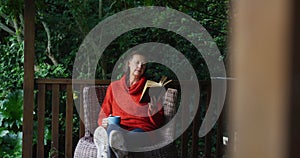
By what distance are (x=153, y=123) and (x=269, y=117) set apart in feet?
11.0

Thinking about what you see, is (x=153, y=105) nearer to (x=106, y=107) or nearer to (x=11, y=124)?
(x=106, y=107)

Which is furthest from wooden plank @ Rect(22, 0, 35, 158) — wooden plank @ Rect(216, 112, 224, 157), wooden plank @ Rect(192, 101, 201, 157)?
wooden plank @ Rect(216, 112, 224, 157)

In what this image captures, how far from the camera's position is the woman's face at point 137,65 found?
13.1ft

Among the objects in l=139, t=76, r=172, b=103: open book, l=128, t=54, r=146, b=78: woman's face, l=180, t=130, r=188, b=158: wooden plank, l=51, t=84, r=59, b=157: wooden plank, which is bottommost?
l=180, t=130, r=188, b=158: wooden plank

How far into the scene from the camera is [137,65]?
401 cm

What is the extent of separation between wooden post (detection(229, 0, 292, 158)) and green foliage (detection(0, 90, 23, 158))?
470 centimetres

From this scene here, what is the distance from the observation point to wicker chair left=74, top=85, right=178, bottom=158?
3.91 meters

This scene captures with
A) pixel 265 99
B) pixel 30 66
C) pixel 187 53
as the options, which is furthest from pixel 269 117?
pixel 187 53

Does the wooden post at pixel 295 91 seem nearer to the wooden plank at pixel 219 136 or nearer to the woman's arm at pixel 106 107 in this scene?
the woman's arm at pixel 106 107

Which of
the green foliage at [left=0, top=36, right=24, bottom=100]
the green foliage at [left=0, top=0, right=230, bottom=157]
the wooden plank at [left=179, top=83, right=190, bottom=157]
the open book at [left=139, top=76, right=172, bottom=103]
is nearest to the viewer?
the open book at [left=139, top=76, right=172, bottom=103]

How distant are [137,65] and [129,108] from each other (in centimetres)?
33

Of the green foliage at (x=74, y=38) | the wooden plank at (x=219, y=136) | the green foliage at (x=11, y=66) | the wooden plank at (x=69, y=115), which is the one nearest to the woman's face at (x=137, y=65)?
the wooden plank at (x=69, y=115)

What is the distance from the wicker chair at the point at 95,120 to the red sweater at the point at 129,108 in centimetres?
10

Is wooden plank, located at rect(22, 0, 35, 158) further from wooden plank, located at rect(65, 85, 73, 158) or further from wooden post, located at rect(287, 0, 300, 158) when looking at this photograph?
wooden post, located at rect(287, 0, 300, 158)
